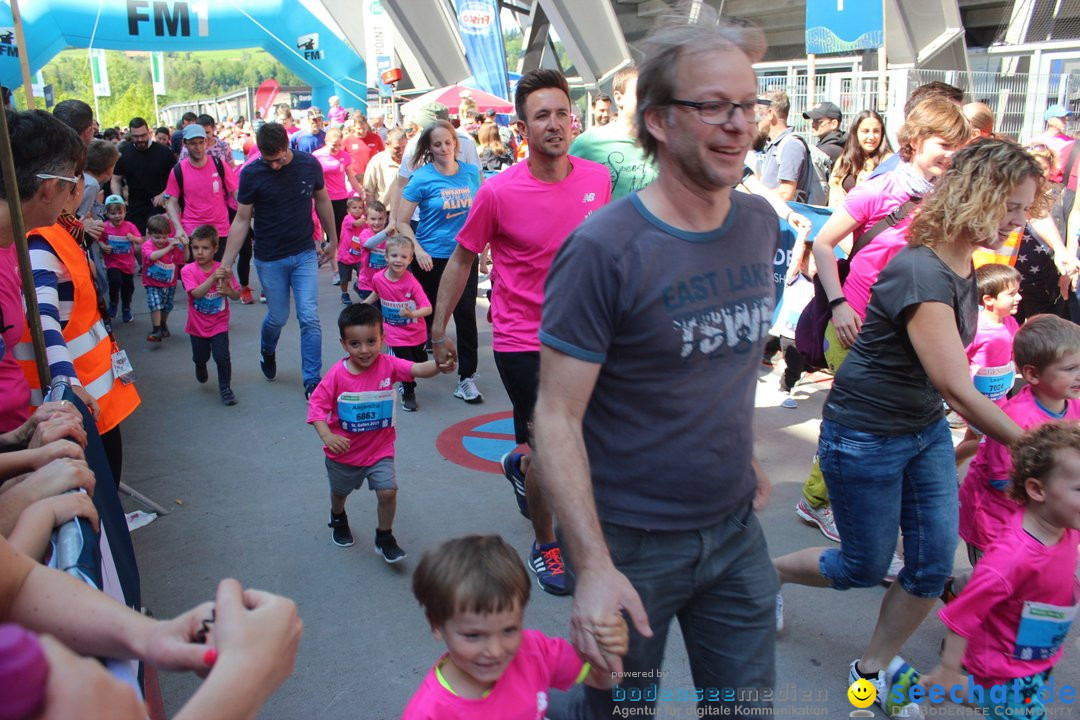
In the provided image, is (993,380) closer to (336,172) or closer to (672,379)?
(672,379)

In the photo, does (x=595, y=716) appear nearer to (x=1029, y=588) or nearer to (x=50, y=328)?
(x=1029, y=588)

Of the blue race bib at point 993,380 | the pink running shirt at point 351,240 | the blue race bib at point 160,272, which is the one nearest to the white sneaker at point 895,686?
the blue race bib at point 993,380

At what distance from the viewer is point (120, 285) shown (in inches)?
380

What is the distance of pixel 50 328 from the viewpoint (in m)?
3.36

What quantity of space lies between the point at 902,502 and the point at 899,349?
21.4 inches

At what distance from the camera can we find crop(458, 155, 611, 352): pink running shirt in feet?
12.8

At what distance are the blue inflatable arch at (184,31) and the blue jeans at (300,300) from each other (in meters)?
14.1

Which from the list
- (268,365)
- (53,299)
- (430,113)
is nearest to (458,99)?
(430,113)

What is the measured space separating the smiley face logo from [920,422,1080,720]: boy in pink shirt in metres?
0.45

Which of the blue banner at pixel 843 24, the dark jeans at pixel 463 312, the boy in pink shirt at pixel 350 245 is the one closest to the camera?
the dark jeans at pixel 463 312

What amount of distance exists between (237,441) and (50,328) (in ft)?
9.61

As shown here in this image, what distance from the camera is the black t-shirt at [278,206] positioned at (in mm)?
6965

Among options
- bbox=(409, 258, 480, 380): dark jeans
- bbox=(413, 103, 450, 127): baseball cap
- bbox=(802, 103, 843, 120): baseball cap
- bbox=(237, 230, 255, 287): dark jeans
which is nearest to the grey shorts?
bbox=(409, 258, 480, 380): dark jeans

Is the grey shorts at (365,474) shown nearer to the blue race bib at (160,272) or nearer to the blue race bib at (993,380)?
the blue race bib at (993,380)
